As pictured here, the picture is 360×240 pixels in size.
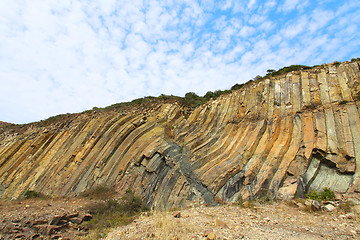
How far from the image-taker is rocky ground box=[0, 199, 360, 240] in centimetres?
625

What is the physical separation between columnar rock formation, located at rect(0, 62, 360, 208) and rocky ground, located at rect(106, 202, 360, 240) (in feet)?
5.17

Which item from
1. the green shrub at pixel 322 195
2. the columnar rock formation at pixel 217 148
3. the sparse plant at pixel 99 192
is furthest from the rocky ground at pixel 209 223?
the sparse plant at pixel 99 192

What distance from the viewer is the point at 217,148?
1361cm

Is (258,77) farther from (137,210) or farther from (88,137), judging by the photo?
(88,137)

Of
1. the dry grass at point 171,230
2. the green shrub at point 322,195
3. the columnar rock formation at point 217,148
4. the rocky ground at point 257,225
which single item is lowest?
the dry grass at point 171,230

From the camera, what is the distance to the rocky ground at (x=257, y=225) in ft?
20.1

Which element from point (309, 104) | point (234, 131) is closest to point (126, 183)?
point (234, 131)

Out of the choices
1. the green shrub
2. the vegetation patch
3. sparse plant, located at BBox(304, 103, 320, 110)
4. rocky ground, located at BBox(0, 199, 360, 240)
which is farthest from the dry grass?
sparse plant, located at BBox(304, 103, 320, 110)

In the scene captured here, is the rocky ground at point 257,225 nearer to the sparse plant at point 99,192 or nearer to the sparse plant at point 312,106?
the sparse plant at point 99,192

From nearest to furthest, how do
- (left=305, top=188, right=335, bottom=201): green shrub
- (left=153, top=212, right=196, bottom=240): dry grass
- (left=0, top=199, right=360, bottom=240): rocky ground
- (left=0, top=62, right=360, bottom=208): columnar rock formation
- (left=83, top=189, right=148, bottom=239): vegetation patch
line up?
(left=153, top=212, right=196, bottom=240): dry grass
(left=0, top=199, right=360, bottom=240): rocky ground
(left=305, top=188, right=335, bottom=201): green shrub
(left=83, top=189, right=148, bottom=239): vegetation patch
(left=0, top=62, right=360, bottom=208): columnar rock formation

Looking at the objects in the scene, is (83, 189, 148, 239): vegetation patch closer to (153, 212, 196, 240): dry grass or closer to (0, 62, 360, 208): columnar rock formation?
(0, 62, 360, 208): columnar rock formation

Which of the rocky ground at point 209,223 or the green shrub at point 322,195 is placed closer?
the rocky ground at point 209,223

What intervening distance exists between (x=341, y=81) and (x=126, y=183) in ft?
51.3

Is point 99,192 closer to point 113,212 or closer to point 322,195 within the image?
point 113,212
